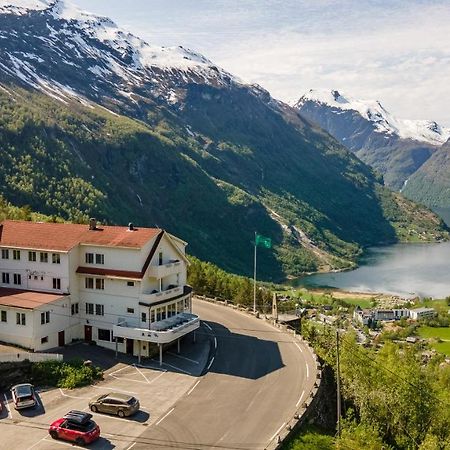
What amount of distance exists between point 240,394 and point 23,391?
597 inches

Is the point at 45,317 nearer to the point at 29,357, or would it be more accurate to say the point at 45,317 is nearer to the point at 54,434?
the point at 29,357

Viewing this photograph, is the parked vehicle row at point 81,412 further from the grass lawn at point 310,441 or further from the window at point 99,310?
the window at point 99,310

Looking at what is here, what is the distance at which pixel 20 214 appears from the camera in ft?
319

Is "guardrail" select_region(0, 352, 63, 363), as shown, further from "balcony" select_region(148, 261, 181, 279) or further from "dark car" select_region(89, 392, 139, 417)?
"balcony" select_region(148, 261, 181, 279)

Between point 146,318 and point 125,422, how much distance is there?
1470 cm

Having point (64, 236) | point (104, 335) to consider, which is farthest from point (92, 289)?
point (64, 236)

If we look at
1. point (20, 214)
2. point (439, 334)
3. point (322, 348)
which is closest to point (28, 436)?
point (322, 348)

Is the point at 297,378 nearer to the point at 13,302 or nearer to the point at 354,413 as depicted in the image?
the point at 354,413

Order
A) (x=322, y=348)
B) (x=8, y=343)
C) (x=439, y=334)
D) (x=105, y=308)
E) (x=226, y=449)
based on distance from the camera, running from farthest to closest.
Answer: (x=439, y=334) < (x=322, y=348) < (x=105, y=308) < (x=8, y=343) < (x=226, y=449)

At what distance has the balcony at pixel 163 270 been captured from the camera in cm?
5388

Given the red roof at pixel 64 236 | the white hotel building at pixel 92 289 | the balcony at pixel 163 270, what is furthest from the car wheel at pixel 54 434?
the red roof at pixel 64 236

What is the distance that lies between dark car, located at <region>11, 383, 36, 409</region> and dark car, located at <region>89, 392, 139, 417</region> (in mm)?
4141

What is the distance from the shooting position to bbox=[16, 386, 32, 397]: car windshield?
41.0 meters

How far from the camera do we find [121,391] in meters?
44.3
